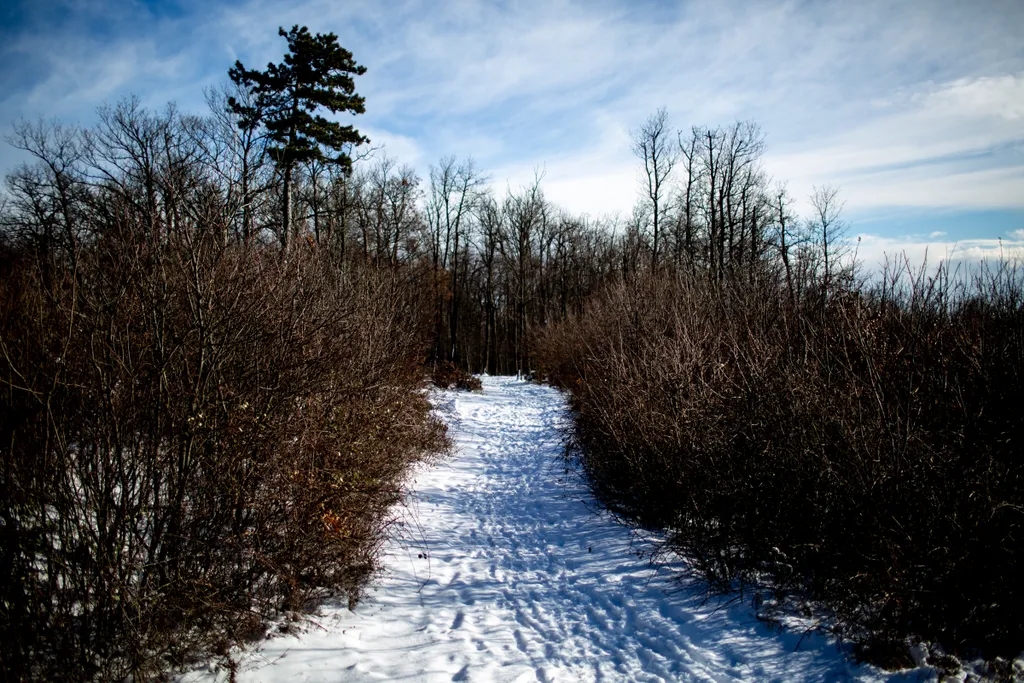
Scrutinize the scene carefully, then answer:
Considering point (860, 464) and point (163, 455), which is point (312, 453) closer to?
point (163, 455)

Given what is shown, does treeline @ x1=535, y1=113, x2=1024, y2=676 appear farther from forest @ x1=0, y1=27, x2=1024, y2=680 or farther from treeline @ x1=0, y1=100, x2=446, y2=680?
treeline @ x1=0, y1=100, x2=446, y2=680

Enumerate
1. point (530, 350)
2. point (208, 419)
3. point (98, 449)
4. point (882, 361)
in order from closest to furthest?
point (98, 449) → point (208, 419) → point (882, 361) → point (530, 350)

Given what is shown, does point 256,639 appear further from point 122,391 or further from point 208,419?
point 122,391

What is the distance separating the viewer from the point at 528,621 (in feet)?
15.5

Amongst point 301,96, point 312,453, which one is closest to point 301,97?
point 301,96

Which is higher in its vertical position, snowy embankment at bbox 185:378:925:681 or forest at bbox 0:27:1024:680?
forest at bbox 0:27:1024:680

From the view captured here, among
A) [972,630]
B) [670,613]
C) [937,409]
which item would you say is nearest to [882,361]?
[937,409]

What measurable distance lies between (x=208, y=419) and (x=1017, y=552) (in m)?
5.96

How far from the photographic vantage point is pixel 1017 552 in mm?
3494

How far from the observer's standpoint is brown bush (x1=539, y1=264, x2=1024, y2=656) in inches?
145

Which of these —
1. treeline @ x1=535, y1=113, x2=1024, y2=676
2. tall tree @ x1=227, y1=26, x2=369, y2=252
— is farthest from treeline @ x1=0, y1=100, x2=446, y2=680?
tall tree @ x1=227, y1=26, x2=369, y2=252

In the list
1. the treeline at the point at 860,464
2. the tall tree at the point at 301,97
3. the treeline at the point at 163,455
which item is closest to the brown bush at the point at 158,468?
the treeline at the point at 163,455

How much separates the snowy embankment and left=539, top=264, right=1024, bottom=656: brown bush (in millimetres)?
523

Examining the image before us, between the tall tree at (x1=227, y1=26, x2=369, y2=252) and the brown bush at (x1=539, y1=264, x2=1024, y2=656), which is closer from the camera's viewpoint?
the brown bush at (x1=539, y1=264, x2=1024, y2=656)
